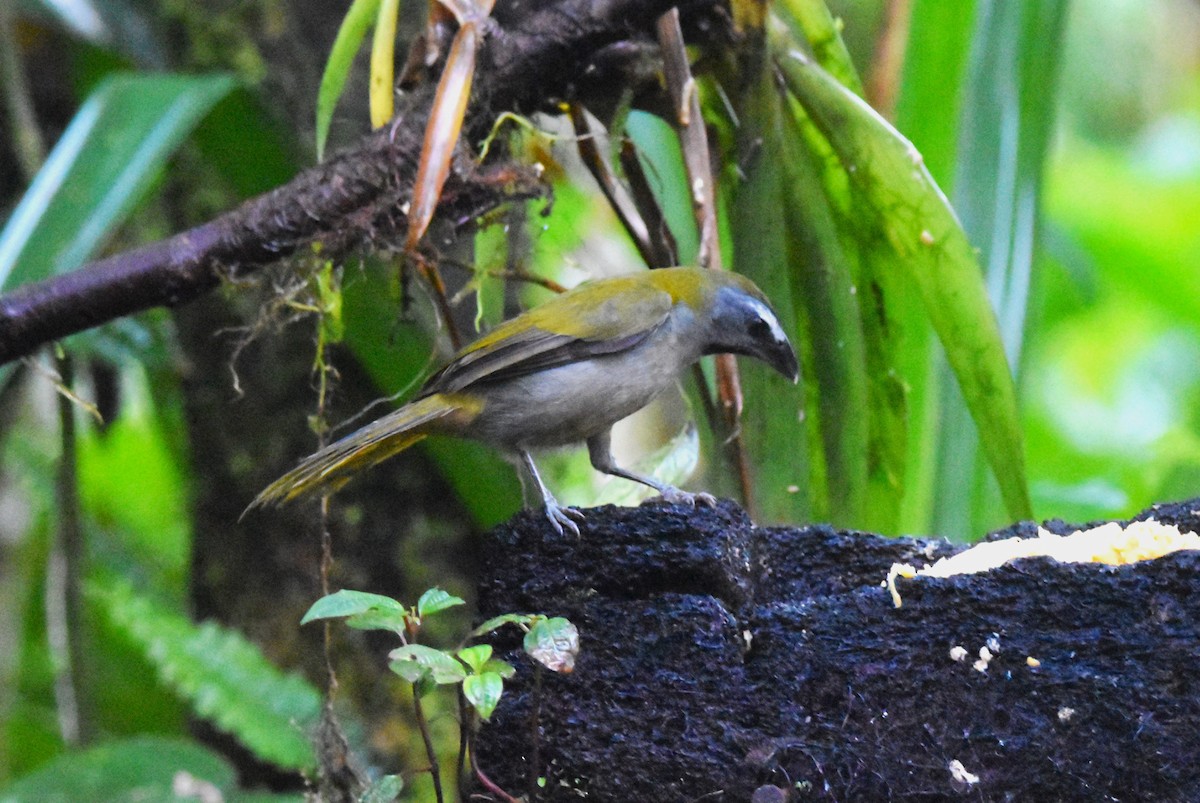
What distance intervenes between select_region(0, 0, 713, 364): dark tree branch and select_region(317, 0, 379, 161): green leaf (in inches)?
8.6

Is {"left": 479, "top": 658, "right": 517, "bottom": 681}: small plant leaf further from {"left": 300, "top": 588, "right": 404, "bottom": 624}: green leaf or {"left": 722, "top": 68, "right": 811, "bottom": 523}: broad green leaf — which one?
{"left": 722, "top": 68, "right": 811, "bottom": 523}: broad green leaf

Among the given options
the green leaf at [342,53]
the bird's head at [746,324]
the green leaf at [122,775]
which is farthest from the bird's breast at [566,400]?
the green leaf at [122,775]

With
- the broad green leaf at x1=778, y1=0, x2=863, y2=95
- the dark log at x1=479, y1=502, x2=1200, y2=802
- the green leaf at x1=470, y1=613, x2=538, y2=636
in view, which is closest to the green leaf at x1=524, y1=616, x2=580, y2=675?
the green leaf at x1=470, y1=613, x2=538, y2=636

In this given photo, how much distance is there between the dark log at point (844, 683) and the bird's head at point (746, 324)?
2.26 ft

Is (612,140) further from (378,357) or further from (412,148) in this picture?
(378,357)

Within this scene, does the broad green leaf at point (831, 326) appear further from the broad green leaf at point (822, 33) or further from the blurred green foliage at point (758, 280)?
the broad green leaf at point (822, 33)

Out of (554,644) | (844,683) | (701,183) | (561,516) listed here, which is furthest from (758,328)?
(554,644)

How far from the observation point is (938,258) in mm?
2238

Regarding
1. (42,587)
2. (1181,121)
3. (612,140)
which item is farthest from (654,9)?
(1181,121)

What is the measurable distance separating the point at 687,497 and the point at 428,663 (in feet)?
2.38

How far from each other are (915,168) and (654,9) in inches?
23.0

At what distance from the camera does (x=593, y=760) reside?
1.51 m

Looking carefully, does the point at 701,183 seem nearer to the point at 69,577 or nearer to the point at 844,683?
the point at 844,683

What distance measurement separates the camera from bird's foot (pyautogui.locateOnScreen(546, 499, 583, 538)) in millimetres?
1680
